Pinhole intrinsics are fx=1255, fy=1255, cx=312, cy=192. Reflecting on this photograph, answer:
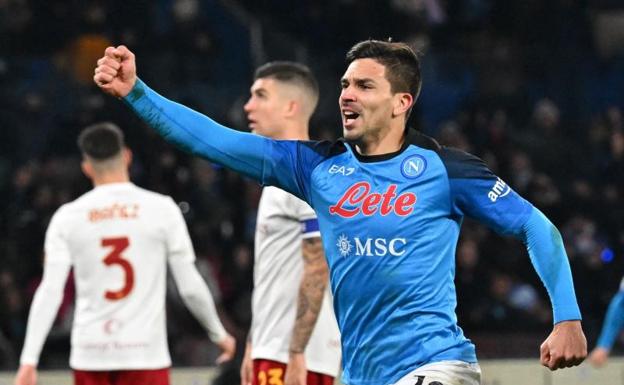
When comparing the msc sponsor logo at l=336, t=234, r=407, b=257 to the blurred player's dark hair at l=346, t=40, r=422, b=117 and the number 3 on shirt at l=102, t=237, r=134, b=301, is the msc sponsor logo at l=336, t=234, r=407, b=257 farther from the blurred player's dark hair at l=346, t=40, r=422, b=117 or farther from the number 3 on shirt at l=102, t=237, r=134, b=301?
the number 3 on shirt at l=102, t=237, r=134, b=301

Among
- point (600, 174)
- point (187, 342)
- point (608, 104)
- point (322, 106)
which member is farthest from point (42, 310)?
point (608, 104)

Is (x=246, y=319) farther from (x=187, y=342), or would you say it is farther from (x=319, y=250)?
(x=319, y=250)

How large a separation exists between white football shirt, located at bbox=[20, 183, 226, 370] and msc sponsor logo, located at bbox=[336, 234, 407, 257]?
2320 mm

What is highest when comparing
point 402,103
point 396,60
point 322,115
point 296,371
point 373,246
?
point 322,115

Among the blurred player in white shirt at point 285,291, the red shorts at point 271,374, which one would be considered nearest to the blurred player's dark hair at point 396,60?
the blurred player in white shirt at point 285,291

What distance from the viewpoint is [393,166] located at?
4.39 m

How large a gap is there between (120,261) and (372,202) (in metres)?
2.46

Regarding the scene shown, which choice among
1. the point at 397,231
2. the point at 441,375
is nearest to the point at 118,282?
the point at 397,231

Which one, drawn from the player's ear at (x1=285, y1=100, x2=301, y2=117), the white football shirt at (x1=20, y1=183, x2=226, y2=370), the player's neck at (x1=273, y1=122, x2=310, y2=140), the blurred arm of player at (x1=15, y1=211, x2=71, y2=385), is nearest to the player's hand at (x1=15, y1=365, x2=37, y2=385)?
the white football shirt at (x1=20, y1=183, x2=226, y2=370)

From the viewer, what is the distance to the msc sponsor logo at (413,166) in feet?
14.3

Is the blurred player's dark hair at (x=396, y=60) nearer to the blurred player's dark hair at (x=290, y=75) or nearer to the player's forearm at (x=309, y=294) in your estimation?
the player's forearm at (x=309, y=294)

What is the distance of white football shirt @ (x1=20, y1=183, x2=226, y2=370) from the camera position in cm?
647

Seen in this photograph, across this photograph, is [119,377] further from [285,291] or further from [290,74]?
[290,74]

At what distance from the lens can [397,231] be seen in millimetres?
4301
